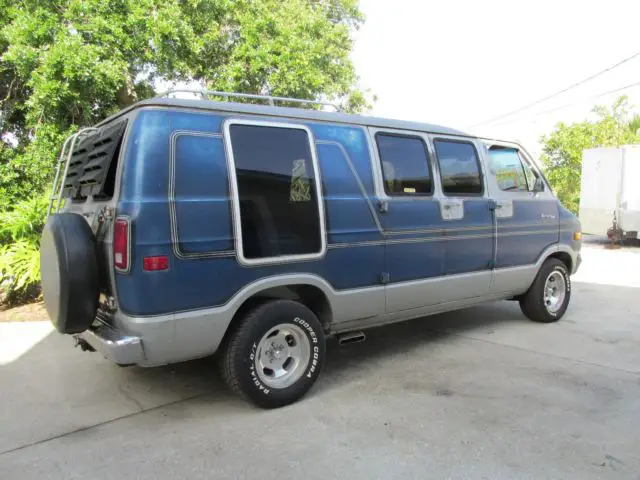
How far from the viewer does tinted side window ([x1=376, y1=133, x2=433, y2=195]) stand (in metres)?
4.48

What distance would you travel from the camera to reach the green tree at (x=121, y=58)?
717 centimetres

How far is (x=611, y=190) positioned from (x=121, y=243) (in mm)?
14733

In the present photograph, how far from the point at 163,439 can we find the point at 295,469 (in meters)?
0.95

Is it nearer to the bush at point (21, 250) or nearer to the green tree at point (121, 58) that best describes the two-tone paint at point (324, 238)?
the bush at point (21, 250)

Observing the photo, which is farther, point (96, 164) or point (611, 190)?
point (611, 190)

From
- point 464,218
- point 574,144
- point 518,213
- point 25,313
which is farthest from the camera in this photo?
point 574,144

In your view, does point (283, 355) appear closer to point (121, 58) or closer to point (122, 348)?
point (122, 348)

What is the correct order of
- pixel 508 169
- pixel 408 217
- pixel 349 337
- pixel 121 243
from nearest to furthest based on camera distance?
pixel 121 243, pixel 349 337, pixel 408 217, pixel 508 169

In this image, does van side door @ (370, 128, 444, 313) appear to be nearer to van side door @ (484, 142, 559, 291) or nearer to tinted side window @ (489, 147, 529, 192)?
van side door @ (484, 142, 559, 291)

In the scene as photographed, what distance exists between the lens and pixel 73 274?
325 centimetres

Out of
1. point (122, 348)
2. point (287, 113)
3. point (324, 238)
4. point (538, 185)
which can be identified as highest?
point (287, 113)

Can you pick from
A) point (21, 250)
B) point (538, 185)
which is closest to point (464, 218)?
point (538, 185)

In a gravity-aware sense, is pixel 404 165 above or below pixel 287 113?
below

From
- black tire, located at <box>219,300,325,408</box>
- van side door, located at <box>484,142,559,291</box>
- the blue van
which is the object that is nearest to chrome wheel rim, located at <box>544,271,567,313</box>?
van side door, located at <box>484,142,559,291</box>
